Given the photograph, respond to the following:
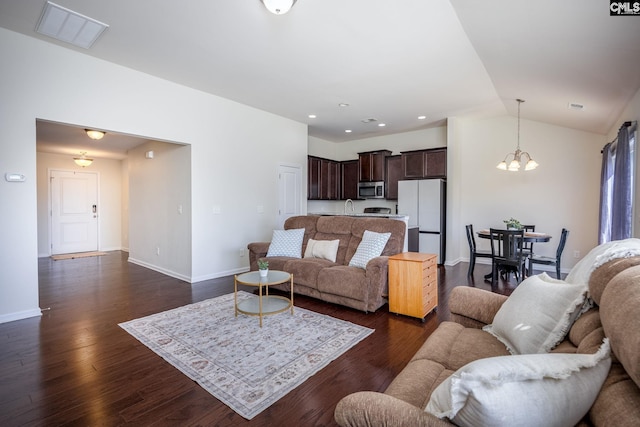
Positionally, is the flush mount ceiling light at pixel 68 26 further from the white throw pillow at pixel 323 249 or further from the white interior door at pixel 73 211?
the white interior door at pixel 73 211

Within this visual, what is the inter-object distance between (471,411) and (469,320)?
4.55 ft

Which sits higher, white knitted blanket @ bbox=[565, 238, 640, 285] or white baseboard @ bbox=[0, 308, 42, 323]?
white knitted blanket @ bbox=[565, 238, 640, 285]

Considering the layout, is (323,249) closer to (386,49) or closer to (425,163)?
(386,49)

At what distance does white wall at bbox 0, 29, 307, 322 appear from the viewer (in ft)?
10.7

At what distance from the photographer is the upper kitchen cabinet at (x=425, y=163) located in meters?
6.43

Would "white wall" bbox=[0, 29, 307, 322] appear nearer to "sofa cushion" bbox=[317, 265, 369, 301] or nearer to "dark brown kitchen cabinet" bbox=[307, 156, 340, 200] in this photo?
"dark brown kitchen cabinet" bbox=[307, 156, 340, 200]

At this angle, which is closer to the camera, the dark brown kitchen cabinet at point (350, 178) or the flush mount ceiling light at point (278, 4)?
the flush mount ceiling light at point (278, 4)

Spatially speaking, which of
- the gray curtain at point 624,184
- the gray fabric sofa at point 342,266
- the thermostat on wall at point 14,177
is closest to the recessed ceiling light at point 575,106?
the gray curtain at point 624,184

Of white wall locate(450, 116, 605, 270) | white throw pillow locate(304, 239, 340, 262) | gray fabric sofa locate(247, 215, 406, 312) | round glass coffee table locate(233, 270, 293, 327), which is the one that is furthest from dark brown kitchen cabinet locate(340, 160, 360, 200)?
round glass coffee table locate(233, 270, 293, 327)

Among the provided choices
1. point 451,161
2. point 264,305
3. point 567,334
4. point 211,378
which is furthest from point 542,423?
point 451,161

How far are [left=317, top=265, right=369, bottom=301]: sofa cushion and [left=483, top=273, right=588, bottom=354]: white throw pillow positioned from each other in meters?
1.79

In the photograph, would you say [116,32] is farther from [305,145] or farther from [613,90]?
[613,90]

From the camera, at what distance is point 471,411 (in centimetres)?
82

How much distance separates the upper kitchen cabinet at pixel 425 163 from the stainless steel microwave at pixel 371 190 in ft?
2.43
